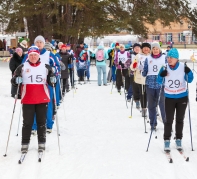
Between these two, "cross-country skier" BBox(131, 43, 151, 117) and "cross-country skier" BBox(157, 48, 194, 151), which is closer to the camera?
"cross-country skier" BBox(157, 48, 194, 151)

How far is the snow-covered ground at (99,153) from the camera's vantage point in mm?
5273

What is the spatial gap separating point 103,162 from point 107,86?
1093 cm

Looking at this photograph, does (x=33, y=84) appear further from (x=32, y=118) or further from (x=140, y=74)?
(x=140, y=74)

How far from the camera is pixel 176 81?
20.2ft

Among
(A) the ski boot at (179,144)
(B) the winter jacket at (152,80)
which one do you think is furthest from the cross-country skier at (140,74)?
(A) the ski boot at (179,144)

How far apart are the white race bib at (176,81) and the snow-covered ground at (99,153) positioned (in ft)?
3.25

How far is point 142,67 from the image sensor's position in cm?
782

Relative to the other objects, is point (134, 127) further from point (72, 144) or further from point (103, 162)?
point (103, 162)

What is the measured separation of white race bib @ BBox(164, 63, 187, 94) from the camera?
20.2 ft

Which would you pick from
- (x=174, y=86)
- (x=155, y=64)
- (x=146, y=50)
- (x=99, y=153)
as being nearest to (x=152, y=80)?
(x=155, y=64)

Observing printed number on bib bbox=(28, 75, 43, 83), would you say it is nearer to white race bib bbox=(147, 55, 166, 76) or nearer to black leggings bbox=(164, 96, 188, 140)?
black leggings bbox=(164, 96, 188, 140)

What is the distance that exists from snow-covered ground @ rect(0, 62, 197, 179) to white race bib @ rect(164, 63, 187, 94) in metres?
0.99

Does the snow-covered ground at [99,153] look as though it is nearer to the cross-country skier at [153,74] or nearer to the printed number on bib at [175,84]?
the cross-country skier at [153,74]

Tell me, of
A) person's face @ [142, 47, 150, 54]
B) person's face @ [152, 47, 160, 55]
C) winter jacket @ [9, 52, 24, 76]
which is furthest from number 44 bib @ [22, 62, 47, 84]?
winter jacket @ [9, 52, 24, 76]
